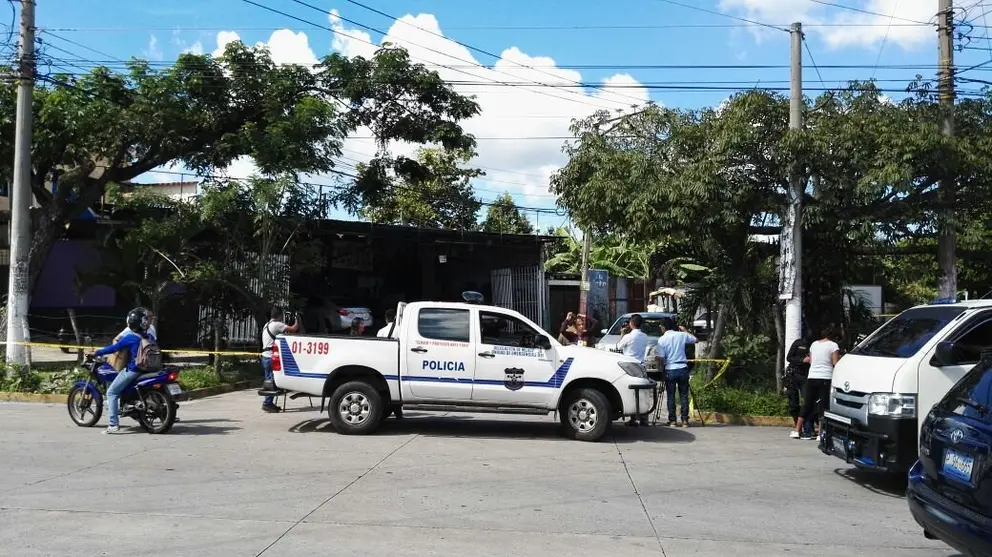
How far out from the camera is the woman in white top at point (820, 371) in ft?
37.0

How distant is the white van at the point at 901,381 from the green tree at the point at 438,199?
29127 millimetres

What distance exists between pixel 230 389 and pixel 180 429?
4.90 m

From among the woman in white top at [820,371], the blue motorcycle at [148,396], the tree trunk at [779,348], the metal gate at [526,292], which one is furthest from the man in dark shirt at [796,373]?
the metal gate at [526,292]

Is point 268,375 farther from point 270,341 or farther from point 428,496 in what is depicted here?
point 428,496

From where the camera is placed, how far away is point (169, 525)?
6715 millimetres

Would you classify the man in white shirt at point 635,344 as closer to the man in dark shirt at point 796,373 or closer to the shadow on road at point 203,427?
the man in dark shirt at point 796,373

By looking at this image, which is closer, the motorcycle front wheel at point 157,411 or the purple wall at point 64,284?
the motorcycle front wheel at point 157,411

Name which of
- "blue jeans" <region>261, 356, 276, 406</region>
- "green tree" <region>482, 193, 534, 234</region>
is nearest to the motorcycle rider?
"blue jeans" <region>261, 356, 276, 406</region>

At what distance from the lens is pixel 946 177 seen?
13.9 meters

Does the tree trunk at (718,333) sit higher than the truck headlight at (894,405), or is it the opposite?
the tree trunk at (718,333)

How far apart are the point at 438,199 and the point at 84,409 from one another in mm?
28197

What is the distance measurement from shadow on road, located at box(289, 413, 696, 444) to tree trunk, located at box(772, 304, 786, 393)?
9.42 ft

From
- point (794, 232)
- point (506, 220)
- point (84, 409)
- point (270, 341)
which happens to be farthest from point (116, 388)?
point (506, 220)

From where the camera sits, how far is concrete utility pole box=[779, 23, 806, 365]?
14.0m
